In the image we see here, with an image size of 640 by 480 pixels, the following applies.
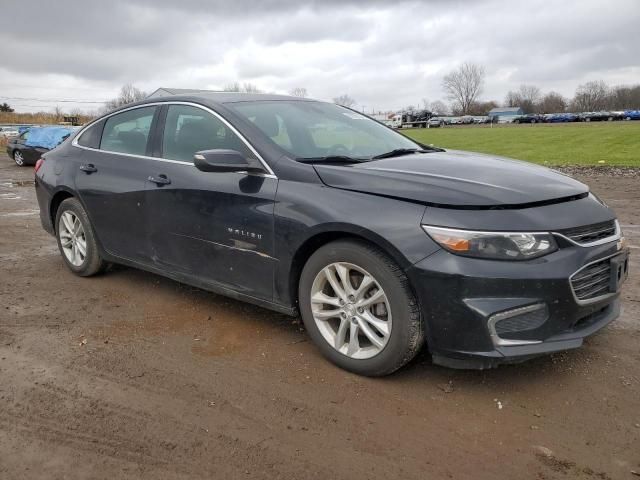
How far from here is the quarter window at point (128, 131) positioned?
464cm

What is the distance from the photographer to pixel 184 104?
4.39 meters

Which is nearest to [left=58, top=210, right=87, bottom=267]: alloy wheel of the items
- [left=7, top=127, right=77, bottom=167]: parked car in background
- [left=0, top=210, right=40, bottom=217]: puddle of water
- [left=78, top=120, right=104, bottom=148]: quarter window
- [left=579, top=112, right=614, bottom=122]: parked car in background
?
[left=78, top=120, right=104, bottom=148]: quarter window

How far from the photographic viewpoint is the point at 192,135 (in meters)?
4.25

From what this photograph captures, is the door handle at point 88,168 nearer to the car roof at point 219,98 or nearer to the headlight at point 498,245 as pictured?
the car roof at point 219,98

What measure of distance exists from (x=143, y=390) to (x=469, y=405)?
5.88 ft

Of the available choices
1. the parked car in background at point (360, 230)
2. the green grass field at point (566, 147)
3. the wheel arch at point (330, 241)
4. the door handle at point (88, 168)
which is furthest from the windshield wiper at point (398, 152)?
the green grass field at point (566, 147)

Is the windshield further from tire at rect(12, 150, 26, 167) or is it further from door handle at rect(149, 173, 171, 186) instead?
tire at rect(12, 150, 26, 167)

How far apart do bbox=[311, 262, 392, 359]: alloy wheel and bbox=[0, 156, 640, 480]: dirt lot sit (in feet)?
0.65

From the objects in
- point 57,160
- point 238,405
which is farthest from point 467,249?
point 57,160

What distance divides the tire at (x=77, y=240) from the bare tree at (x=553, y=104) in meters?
133

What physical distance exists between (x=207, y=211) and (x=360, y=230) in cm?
127

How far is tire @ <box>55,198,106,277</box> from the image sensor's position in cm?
517

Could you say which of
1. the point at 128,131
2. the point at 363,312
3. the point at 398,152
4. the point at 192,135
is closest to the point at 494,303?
the point at 363,312

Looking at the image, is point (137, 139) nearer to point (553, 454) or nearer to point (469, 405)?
point (469, 405)
